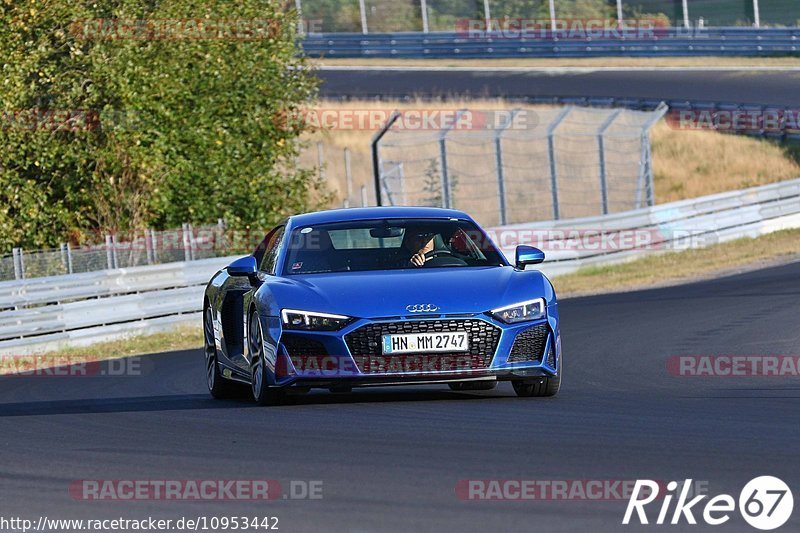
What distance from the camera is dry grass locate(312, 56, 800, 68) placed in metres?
46.2

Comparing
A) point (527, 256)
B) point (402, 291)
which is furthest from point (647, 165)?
point (402, 291)

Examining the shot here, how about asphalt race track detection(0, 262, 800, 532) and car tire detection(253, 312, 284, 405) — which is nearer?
asphalt race track detection(0, 262, 800, 532)

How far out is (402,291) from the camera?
10.1 meters

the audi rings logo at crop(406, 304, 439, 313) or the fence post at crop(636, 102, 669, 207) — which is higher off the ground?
the audi rings logo at crop(406, 304, 439, 313)

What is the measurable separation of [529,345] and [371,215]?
5.99 ft

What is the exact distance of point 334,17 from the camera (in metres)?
53.4

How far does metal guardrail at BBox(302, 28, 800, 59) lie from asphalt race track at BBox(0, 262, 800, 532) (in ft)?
111

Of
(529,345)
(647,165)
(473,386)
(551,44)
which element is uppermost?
(529,345)

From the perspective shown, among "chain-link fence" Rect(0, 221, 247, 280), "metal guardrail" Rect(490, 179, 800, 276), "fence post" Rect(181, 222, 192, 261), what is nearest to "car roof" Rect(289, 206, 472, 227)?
"chain-link fence" Rect(0, 221, 247, 280)

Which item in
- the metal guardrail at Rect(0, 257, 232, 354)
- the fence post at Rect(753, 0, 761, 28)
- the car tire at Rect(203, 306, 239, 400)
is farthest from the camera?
the fence post at Rect(753, 0, 761, 28)

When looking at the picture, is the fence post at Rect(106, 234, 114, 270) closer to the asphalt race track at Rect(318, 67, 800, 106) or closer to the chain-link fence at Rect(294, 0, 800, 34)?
the asphalt race track at Rect(318, 67, 800, 106)

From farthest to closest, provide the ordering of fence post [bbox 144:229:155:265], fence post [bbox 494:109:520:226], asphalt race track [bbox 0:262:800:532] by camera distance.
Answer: fence post [bbox 494:109:520:226] → fence post [bbox 144:229:155:265] → asphalt race track [bbox 0:262:800:532]

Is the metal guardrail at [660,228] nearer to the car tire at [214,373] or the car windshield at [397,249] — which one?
the car tire at [214,373]

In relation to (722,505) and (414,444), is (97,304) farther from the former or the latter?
(722,505)
